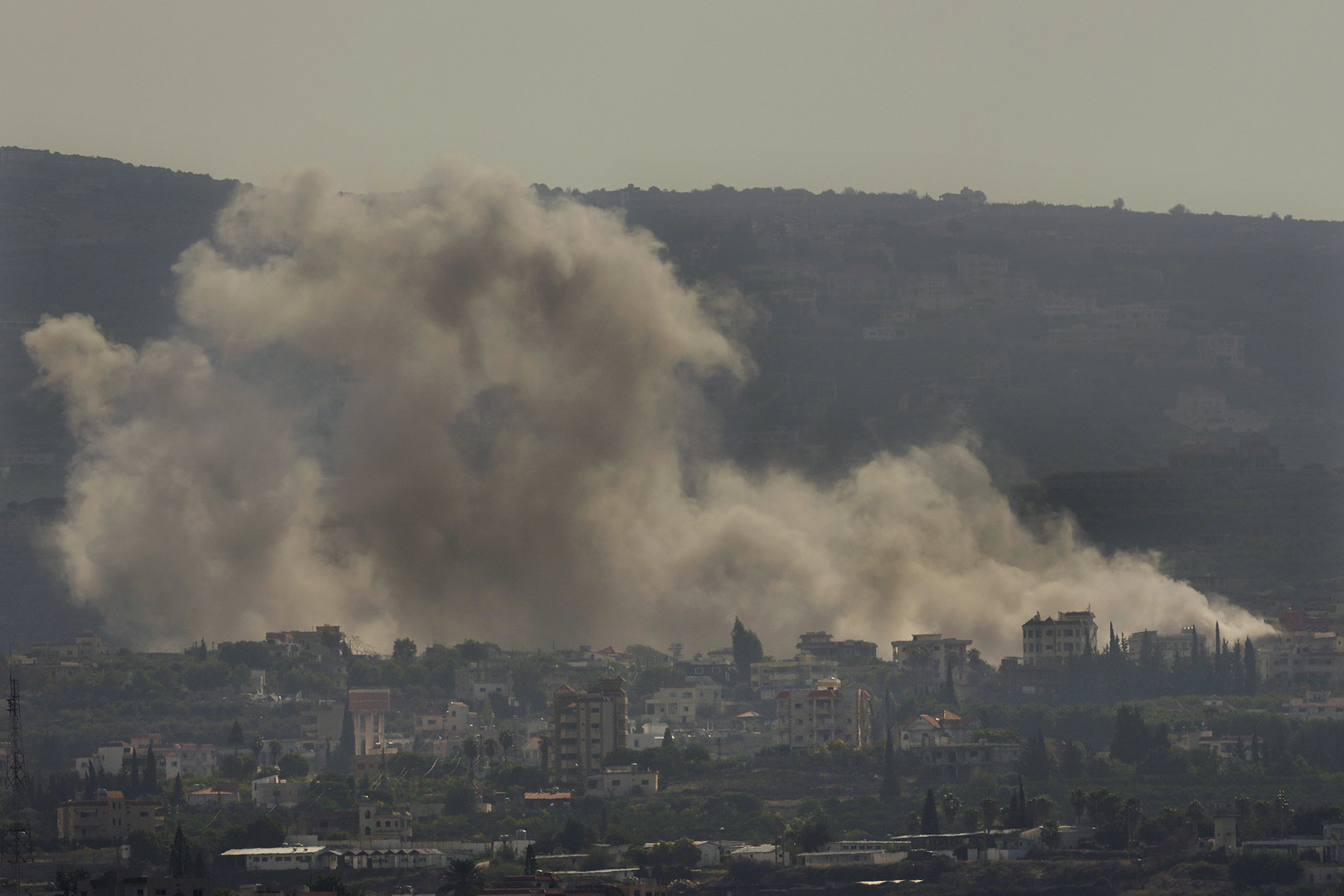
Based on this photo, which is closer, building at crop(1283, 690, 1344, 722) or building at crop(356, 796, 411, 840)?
building at crop(356, 796, 411, 840)

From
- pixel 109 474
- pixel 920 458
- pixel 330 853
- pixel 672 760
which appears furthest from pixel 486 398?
pixel 330 853

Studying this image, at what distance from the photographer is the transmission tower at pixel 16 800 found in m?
84.4

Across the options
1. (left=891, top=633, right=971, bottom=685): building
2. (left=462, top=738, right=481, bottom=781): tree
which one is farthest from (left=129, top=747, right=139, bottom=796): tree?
(left=891, top=633, right=971, bottom=685): building

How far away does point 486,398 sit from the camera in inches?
6565

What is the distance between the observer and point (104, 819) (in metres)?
112

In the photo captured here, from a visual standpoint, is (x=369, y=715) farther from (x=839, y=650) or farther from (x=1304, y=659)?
(x=1304, y=659)

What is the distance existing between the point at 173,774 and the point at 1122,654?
43086mm

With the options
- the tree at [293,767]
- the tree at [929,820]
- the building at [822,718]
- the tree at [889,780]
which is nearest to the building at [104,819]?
the tree at [293,767]

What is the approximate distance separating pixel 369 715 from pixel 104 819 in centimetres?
2980

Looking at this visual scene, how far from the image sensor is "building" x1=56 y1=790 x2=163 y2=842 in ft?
365

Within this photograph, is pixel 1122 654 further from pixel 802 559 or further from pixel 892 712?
pixel 802 559

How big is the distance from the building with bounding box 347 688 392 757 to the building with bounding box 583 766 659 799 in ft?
50.3

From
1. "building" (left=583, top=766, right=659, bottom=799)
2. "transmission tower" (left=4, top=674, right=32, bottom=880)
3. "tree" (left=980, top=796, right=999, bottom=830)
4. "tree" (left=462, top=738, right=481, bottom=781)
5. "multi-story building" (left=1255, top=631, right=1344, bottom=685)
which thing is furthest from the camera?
"multi-story building" (left=1255, top=631, right=1344, bottom=685)

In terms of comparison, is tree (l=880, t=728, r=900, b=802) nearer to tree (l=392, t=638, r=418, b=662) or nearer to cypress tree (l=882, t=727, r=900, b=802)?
cypress tree (l=882, t=727, r=900, b=802)
